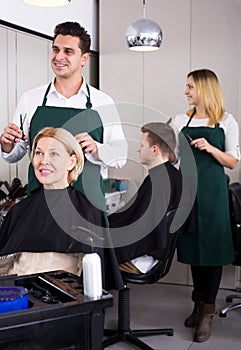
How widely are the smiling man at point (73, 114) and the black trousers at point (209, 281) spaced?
2.96 ft

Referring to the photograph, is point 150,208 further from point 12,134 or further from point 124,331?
point 12,134

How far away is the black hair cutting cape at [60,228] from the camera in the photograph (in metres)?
2.02

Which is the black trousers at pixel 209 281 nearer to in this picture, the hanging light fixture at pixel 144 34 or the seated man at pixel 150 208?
the seated man at pixel 150 208

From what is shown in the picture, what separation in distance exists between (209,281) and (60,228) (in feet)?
3.57

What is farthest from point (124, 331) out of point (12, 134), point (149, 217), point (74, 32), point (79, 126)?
point (74, 32)

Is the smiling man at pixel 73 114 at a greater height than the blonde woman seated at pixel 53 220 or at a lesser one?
greater

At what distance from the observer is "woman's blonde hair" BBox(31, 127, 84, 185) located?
203 centimetres

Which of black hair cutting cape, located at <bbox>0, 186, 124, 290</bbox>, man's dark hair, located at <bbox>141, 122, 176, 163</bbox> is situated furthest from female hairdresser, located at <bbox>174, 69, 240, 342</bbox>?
black hair cutting cape, located at <bbox>0, 186, 124, 290</bbox>

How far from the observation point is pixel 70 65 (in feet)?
6.93

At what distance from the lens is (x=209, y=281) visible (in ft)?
9.24

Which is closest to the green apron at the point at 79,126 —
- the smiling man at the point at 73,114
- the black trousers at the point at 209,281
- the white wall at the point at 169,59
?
the smiling man at the point at 73,114

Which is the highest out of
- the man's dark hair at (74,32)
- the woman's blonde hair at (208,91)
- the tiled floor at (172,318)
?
the man's dark hair at (74,32)

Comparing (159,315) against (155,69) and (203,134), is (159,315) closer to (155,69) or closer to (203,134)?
(203,134)

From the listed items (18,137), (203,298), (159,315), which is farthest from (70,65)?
(159,315)
